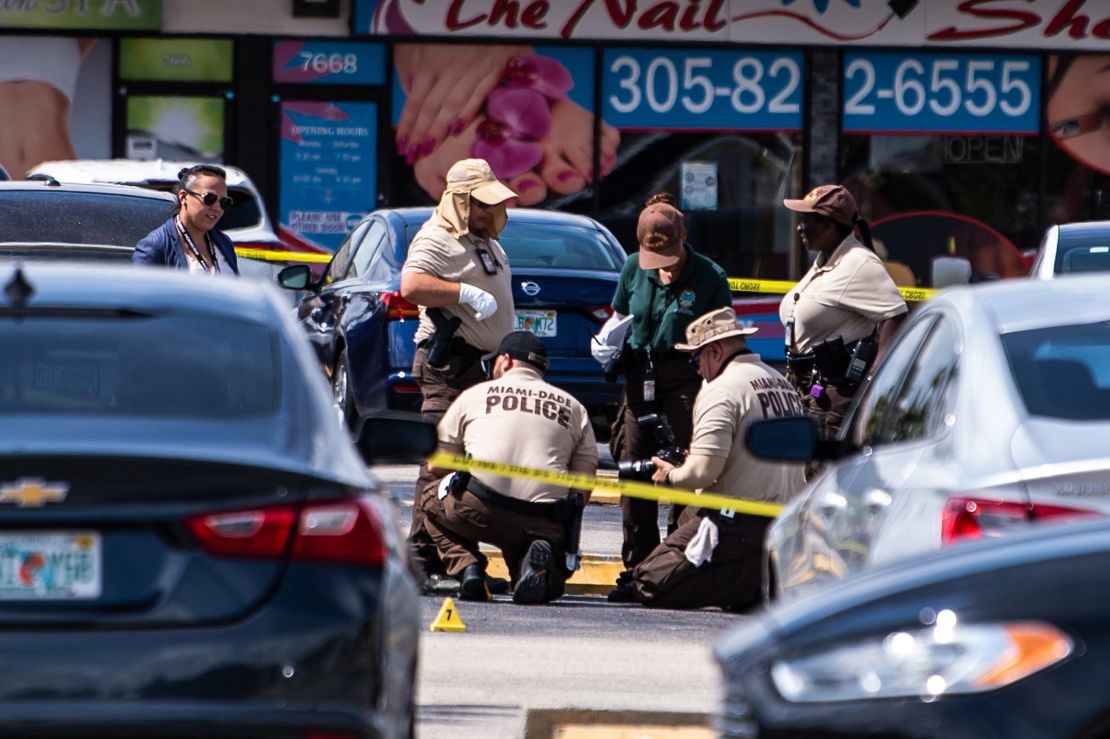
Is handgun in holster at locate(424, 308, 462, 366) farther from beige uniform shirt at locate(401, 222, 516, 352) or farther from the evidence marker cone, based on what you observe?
the evidence marker cone

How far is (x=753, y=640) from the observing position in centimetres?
374

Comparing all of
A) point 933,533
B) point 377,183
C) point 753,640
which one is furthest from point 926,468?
point 377,183

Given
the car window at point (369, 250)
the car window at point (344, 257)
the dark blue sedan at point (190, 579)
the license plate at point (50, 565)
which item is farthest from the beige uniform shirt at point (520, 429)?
the license plate at point (50, 565)

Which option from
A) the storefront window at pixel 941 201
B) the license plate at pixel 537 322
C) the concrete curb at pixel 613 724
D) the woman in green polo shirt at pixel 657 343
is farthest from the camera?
the storefront window at pixel 941 201

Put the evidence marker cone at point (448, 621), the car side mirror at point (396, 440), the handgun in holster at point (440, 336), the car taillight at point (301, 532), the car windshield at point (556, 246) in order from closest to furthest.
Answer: the car taillight at point (301, 532) → the car side mirror at point (396, 440) → the evidence marker cone at point (448, 621) → the handgun in holster at point (440, 336) → the car windshield at point (556, 246)

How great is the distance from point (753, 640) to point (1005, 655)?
50cm

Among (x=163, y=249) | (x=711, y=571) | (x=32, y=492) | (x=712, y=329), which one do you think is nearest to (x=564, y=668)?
(x=711, y=571)

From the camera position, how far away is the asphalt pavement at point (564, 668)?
21.1 ft

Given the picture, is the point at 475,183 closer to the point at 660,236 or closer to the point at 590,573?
the point at 660,236

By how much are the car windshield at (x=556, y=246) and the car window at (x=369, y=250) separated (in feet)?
1.07

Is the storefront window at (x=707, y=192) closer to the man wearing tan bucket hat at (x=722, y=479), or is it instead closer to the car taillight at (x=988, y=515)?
the man wearing tan bucket hat at (x=722, y=479)

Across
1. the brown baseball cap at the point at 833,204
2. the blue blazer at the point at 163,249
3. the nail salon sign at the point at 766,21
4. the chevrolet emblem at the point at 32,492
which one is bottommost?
the chevrolet emblem at the point at 32,492

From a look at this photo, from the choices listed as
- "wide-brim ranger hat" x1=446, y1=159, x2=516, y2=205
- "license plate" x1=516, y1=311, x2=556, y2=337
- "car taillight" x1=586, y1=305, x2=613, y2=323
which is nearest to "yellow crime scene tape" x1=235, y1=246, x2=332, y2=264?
"license plate" x1=516, y1=311, x2=556, y2=337

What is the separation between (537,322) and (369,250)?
5.36ft
